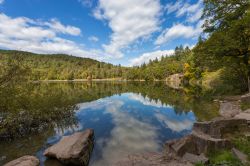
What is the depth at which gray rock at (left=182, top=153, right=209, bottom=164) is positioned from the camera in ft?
29.1

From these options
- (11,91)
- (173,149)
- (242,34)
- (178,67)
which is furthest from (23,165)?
(178,67)

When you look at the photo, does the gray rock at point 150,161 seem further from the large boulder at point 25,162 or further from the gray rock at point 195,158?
the large boulder at point 25,162

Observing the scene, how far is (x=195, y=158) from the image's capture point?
31.4 feet

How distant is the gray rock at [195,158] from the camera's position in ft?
29.1

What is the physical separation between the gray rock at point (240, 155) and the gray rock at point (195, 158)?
129cm

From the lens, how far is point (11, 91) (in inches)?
518

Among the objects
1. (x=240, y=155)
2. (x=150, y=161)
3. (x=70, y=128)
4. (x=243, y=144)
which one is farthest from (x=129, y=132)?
(x=240, y=155)

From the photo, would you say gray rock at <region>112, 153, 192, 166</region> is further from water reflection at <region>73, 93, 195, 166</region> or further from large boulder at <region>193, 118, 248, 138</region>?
large boulder at <region>193, 118, 248, 138</region>

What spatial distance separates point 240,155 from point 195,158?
205cm

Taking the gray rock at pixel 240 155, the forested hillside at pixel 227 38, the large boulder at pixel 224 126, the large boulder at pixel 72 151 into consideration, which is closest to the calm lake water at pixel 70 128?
the large boulder at pixel 72 151

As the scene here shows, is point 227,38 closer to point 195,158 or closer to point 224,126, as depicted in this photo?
point 224,126

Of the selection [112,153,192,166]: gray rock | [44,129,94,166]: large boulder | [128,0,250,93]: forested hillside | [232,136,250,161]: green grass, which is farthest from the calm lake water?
[128,0,250,93]: forested hillside

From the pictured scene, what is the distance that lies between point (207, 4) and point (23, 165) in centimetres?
2722

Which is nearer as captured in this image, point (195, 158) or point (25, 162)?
point (195, 158)
